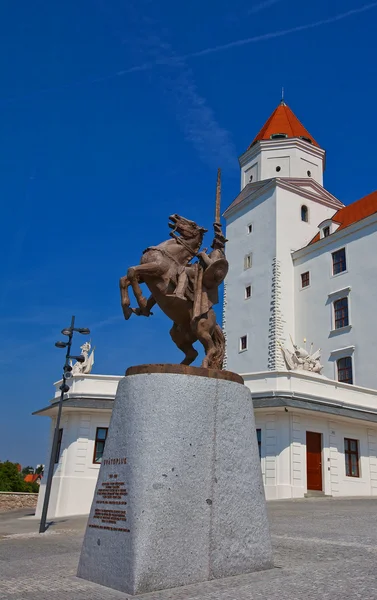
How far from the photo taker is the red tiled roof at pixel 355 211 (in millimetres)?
34000

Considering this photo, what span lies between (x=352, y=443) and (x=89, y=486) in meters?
10.8

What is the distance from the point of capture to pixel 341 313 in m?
32.1

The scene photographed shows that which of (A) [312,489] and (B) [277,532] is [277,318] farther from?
(B) [277,532]

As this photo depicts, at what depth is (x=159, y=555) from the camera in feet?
17.9

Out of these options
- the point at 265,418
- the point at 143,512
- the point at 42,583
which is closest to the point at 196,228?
the point at 143,512

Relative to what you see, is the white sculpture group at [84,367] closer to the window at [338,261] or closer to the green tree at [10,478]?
the window at [338,261]

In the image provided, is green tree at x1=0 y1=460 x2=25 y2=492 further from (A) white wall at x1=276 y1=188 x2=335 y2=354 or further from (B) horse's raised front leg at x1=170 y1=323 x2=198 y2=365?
(B) horse's raised front leg at x1=170 y1=323 x2=198 y2=365

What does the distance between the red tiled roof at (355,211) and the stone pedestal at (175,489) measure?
28.3 metres

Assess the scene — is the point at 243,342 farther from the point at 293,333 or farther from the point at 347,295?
the point at 347,295

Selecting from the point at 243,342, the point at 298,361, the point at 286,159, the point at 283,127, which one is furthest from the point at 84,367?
the point at 283,127

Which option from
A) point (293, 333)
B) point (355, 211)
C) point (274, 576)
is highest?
point (355, 211)

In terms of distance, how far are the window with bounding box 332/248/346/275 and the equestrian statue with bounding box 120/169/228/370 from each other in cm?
2609

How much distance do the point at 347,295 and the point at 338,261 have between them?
8.24 ft

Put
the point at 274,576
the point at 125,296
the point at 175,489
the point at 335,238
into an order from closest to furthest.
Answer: the point at 274,576 < the point at 175,489 < the point at 125,296 < the point at 335,238
